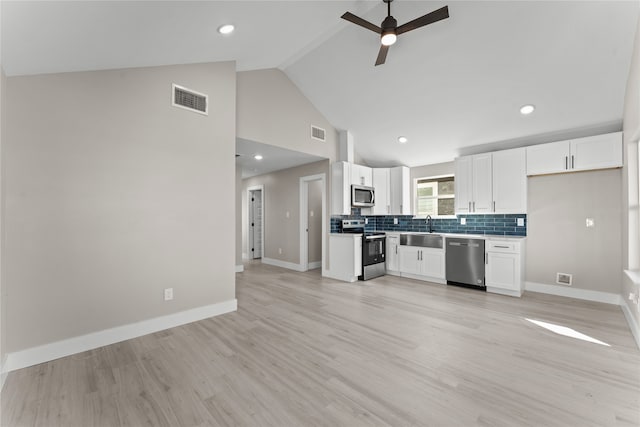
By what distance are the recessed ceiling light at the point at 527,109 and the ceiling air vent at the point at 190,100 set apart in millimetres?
4128

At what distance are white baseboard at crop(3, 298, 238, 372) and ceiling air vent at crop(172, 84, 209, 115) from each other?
2.29m

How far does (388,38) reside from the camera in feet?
9.02

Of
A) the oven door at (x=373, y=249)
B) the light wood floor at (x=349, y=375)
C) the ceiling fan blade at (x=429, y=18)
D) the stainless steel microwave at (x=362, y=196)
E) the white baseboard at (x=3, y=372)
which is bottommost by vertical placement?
the light wood floor at (x=349, y=375)

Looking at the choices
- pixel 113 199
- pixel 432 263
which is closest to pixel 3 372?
pixel 113 199

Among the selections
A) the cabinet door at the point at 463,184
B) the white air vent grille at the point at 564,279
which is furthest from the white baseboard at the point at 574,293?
the cabinet door at the point at 463,184

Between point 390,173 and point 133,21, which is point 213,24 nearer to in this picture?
point 133,21

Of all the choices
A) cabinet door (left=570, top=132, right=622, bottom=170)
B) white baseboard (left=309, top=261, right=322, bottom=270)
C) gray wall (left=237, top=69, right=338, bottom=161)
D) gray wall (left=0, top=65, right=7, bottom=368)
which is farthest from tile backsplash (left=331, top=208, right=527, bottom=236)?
gray wall (left=0, top=65, right=7, bottom=368)

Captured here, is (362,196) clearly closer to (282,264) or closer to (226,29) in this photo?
(282,264)

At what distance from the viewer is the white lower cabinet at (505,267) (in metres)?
4.02

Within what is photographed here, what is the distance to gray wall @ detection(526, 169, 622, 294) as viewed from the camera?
370 cm

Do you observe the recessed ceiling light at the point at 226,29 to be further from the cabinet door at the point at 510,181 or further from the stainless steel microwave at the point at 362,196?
the cabinet door at the point at 510,181

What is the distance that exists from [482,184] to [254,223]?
215 inches

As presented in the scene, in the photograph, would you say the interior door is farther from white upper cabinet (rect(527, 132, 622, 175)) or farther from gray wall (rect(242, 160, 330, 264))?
white upper cabinet (rect(527, 132, 622, 175))

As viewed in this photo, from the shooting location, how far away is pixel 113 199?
262 cm
